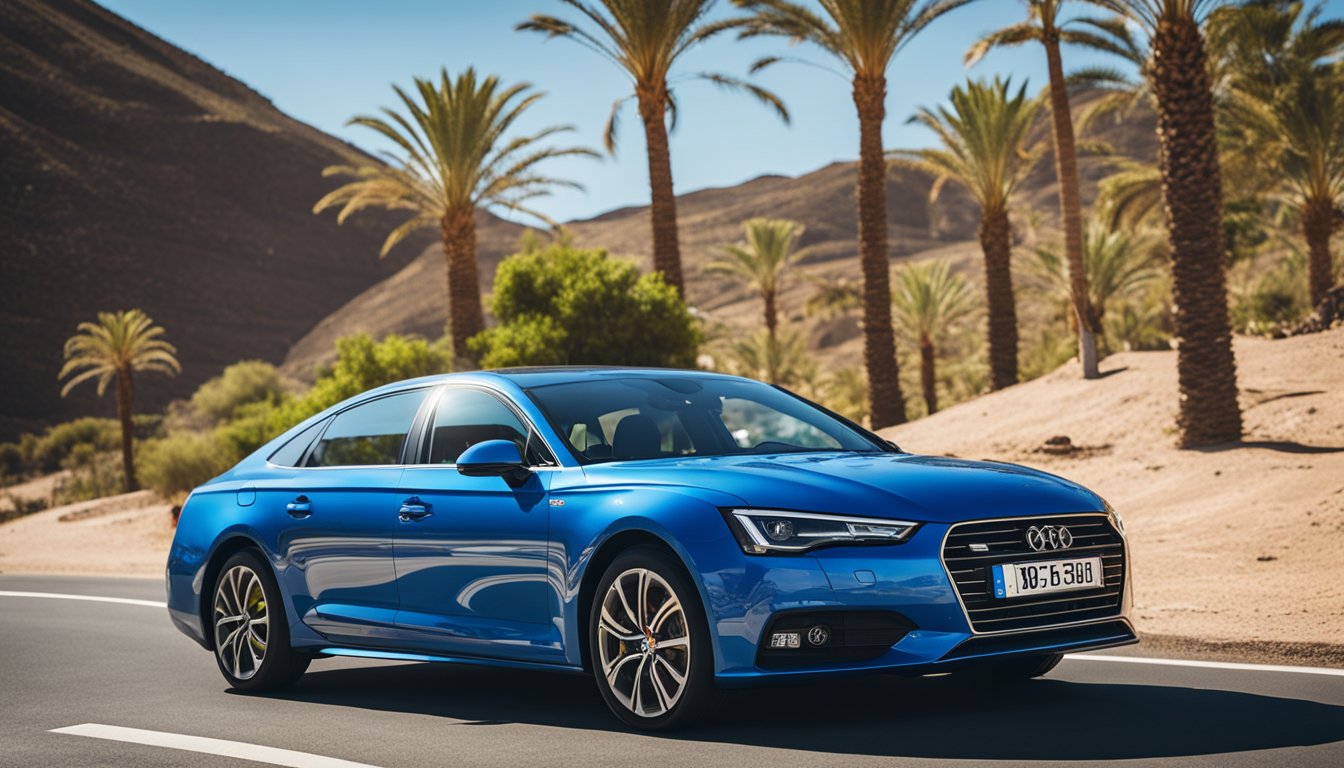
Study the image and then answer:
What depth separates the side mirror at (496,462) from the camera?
6.89 metres

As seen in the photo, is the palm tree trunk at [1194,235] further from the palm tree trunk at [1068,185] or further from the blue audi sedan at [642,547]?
the blue audi sedan at [642,547]

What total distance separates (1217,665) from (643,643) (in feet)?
11.7

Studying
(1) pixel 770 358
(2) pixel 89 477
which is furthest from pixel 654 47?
(2) pixel 89 477

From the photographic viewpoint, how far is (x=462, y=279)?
121 ft

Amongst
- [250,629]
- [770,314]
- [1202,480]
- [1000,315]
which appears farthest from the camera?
[770,314]

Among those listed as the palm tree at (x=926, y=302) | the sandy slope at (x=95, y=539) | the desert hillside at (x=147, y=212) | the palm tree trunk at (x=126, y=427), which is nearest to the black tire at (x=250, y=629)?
the sandy slope at (x=95, y=539)

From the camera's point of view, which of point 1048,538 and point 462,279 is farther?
point 462,279

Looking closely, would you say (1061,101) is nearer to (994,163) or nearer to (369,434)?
(994,163)

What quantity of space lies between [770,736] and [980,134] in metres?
30.7

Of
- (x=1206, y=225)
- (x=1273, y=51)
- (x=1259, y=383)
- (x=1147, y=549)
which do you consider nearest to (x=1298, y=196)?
(x=1273, y=51)

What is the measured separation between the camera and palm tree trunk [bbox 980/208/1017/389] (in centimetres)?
3403

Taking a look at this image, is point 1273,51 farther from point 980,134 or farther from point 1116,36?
point 980,134

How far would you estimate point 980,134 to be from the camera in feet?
116

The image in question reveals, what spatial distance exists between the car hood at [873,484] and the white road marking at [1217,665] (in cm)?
199
